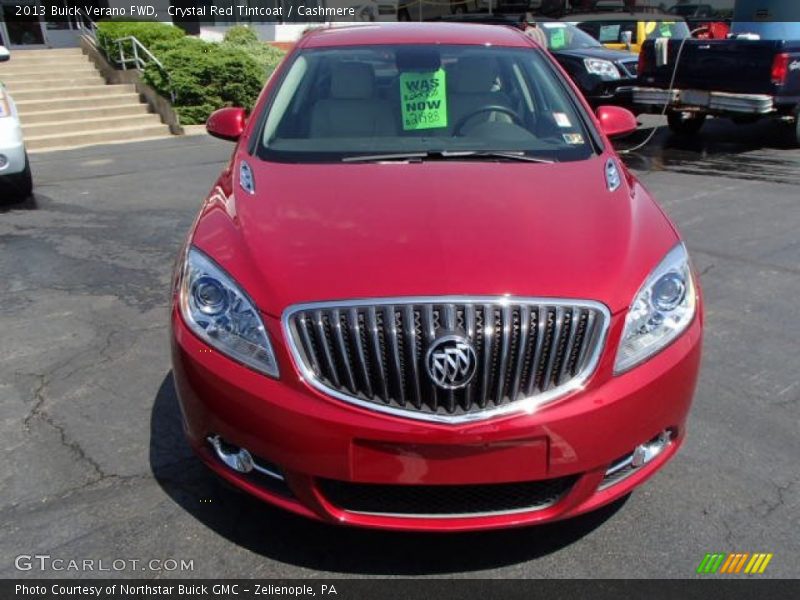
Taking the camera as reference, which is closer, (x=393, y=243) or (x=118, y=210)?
(x=393, y=243)

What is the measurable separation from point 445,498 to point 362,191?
1.22m

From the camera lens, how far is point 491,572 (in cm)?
243

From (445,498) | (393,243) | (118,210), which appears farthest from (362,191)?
(118,210)

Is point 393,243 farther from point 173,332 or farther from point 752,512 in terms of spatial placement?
point 752,512

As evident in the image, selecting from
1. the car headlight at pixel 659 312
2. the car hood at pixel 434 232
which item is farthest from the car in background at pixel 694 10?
the car headlight at pixel 659 312

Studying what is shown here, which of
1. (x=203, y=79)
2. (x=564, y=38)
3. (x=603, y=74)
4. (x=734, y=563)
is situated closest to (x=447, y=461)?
(x=734, y=563)

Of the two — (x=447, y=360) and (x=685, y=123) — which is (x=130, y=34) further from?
(x=447, y=360)

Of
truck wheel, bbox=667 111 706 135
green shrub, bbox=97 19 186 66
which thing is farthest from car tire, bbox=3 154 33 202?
truck wheel, bbox=667 111 706 135

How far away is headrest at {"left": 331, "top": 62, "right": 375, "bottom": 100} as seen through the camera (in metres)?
3.68

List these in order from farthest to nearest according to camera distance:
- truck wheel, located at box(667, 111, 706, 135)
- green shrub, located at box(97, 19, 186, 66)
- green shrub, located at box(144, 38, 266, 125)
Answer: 1. green shrub, located at box(97, 19, 186, 66)
2. green shrub, located at box(144, 38, 266, 125)
3. truck wheel, located at box(667, 111, 706, 135)

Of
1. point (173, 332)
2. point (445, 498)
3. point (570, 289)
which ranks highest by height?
point (570, 289)

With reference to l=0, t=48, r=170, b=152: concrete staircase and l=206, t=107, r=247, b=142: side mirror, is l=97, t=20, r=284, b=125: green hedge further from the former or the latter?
l=206, t=107, r=247, b=142: side mirror

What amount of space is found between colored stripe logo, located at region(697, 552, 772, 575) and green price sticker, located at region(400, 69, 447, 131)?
7.25 ft
